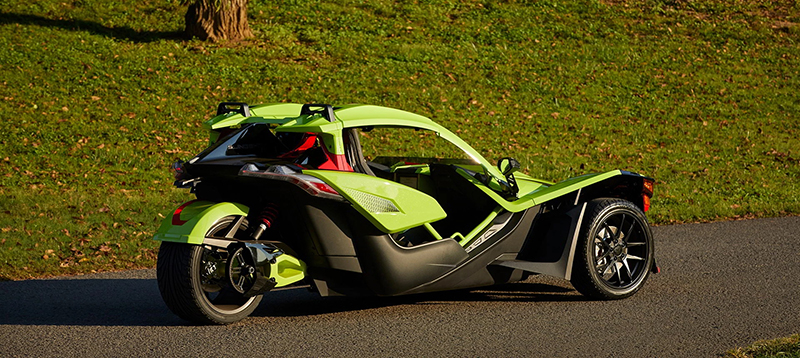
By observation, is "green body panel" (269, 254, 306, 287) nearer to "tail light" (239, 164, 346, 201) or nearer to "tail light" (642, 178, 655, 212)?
"tail light" (239, 164, 346, 201)

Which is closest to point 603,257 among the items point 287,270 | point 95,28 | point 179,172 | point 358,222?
point 358,222

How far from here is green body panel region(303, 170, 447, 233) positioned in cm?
595

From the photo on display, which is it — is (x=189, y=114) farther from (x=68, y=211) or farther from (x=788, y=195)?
(x=788, y=195)

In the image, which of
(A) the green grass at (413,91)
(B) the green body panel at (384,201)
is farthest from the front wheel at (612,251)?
(A) the green grass at (413,91)

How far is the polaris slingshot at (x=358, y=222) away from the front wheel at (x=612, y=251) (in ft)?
0.03

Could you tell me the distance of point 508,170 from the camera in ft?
21.9

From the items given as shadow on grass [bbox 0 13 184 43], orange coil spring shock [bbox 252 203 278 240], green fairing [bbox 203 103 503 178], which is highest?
green fairing [bbox 203 103 503 178]

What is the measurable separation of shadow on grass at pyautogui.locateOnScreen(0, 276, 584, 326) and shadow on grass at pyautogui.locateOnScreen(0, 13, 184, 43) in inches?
519

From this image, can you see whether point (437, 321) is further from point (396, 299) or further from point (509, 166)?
point (509, 166)

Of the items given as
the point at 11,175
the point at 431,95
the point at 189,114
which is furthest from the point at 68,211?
the point at 431,95

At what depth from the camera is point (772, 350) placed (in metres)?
5.34

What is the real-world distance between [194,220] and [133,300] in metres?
1.53

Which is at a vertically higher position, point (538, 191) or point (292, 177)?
point (292, 177)

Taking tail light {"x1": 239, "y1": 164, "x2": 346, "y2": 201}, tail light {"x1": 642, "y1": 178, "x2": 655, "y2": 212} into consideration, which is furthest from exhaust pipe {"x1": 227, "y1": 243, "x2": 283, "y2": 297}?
tail light {"x1": 642, "y1": 178, "x2": 655, "y2": 212}
